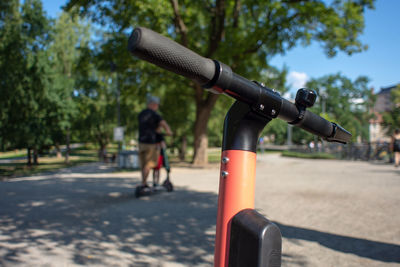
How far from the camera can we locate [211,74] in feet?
3.00

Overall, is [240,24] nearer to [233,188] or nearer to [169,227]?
[169,227]

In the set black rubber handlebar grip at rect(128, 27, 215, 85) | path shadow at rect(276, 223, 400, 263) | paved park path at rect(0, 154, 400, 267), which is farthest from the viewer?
path shadow at rect(276, 223, 400, 263)

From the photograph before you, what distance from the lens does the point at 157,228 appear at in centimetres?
390

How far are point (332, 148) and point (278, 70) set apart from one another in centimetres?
1035

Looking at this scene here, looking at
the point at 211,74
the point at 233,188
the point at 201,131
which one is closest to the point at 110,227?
the point at 233,188

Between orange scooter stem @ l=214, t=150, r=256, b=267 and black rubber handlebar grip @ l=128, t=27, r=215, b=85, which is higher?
black rubber handlebar grip @ l=128, t=27, r=215, b=85

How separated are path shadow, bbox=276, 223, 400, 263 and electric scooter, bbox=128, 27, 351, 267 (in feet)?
8.38

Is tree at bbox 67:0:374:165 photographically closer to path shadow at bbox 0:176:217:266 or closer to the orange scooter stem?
path shadow at bbox 0:176:217:266

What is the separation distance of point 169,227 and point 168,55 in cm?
345

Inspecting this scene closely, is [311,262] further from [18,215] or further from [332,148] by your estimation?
[332,148]

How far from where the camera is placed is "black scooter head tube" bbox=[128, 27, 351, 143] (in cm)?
79

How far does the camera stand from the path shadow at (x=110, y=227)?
2.98 meters

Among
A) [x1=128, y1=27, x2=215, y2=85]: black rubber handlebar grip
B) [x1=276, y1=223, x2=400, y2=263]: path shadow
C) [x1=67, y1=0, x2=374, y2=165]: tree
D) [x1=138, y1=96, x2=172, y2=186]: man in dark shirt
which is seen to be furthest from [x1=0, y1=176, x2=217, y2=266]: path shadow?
[x1=67, y1=0, x2=374, y2=165]: tree

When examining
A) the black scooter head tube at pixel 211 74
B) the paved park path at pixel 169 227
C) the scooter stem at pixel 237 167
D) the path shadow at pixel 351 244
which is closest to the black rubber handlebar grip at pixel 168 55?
the black scooter head tube at pixel 211 74
